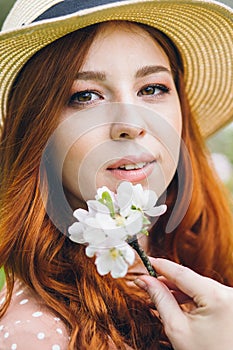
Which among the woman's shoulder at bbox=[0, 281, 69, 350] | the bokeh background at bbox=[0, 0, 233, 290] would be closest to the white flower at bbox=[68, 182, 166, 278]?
the woman's shoulder at bbox=[0, 281, 69, 350]

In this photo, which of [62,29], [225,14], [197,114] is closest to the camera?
[62,29]

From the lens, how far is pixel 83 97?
5.36 ft

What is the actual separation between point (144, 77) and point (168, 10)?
0.17m

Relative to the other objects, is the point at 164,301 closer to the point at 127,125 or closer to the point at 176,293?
the point at 176,293

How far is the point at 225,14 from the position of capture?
1.76 metres

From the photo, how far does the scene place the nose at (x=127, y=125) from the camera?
5.08 feet

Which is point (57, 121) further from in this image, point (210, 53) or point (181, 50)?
point (210, 53)

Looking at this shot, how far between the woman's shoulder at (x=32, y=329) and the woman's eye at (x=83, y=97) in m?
0.46

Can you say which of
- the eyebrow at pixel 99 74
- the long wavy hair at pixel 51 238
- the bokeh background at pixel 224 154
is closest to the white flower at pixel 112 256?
the long wavy hair at pixel 51 238

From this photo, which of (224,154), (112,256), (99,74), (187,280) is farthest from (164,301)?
(224,154)

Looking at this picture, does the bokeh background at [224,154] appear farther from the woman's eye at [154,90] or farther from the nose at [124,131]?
the nose at [124,131]

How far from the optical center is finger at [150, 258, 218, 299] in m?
1.25

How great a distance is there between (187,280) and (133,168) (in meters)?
0.40

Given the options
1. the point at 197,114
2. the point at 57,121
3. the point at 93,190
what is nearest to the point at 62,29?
the point at 57,121
